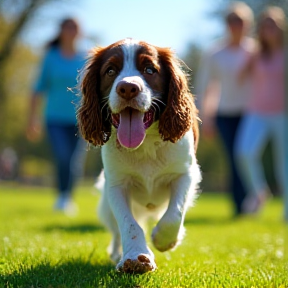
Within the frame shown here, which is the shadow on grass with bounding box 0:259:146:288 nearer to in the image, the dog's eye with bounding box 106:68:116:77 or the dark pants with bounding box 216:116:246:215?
the dog's eye with bounding box 106:68:116:77

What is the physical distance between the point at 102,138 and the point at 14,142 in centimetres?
5156

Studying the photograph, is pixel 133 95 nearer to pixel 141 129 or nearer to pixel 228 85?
pixel 141 129

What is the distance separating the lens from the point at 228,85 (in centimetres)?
991

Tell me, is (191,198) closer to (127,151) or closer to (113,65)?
(127,151)

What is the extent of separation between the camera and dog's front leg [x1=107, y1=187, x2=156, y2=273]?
12.4 ft

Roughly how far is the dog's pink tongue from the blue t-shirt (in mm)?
5225

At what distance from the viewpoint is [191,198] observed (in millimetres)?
4637

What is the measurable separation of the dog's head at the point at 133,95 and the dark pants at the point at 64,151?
5.07 metres

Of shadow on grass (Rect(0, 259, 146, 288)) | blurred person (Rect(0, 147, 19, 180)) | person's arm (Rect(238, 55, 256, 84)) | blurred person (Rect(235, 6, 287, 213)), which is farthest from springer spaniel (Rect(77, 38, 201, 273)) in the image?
blurred person (Rect(0, 147, 19, 180))

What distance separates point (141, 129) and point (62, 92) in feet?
17.9

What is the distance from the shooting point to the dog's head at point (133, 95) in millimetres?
3975

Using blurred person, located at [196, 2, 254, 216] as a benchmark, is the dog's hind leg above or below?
below

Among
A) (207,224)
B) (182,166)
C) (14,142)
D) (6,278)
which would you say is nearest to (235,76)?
(207,224)

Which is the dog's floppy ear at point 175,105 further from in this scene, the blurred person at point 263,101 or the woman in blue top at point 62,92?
the blurred person at point 263,101
